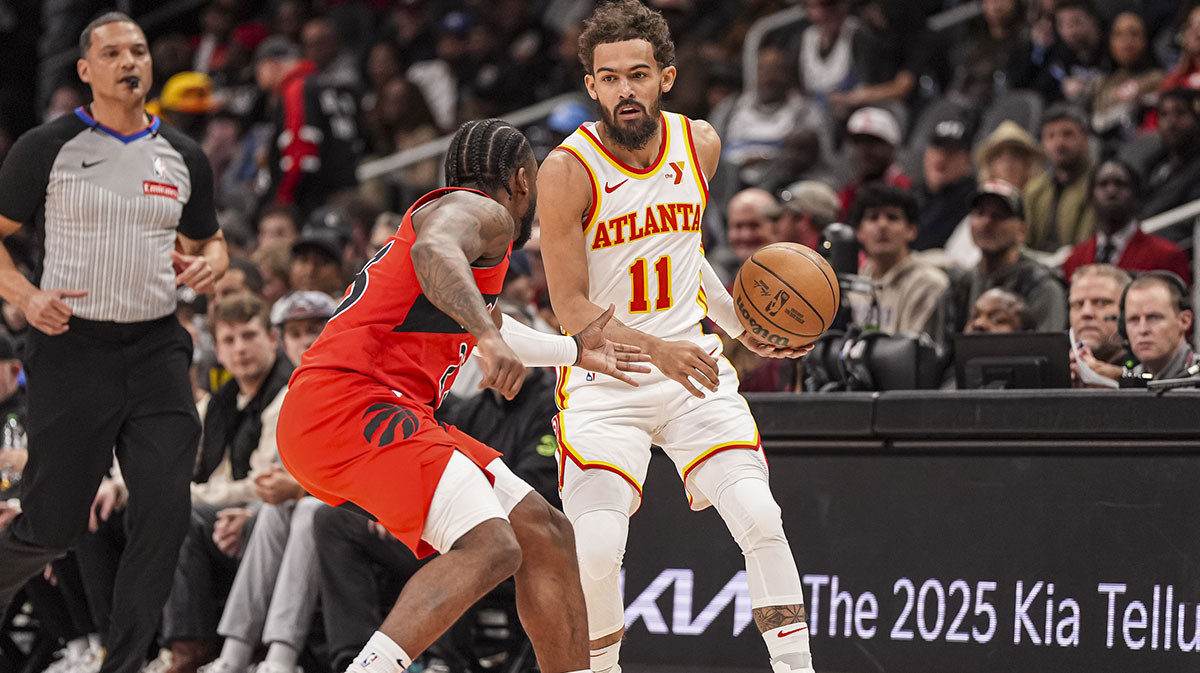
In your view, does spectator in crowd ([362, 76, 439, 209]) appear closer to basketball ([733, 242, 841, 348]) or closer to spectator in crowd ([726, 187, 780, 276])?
spectator in crowd ([726, 187, 780, 276])

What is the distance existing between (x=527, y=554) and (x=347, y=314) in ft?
2.94

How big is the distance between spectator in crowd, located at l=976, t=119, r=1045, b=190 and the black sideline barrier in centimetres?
408

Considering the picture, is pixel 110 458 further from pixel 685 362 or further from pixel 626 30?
pixel 626 30

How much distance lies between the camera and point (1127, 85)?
385 inches

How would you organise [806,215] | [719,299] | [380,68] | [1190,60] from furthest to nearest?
1. [380,68]
2. [1190,60]
3. [806,215]
4. [719,299]

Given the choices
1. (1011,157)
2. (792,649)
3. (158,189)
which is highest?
(1011,157)

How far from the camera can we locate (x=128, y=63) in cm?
→ 573

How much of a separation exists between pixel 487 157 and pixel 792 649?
71.3 inches

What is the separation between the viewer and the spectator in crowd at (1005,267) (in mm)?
7402

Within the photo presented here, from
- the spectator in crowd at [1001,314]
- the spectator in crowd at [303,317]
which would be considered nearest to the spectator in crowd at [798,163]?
the spectator in crowd at [1001,314]

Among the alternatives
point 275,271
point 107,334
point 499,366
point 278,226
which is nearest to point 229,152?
point 278,226

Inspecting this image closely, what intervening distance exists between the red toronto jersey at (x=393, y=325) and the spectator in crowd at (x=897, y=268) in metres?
3.57

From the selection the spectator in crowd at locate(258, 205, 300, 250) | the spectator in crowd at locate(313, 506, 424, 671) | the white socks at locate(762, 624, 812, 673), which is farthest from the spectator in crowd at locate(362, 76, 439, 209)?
the white socks at locate(762, 624, 812, 673)

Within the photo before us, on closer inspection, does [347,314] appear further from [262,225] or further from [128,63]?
[262,225]
